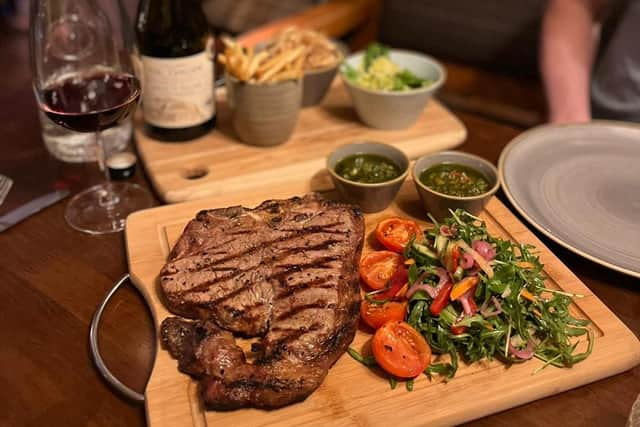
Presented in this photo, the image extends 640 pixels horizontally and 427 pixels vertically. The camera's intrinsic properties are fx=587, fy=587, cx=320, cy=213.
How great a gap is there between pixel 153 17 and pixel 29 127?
76 centimetres

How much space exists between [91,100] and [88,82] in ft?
0.24

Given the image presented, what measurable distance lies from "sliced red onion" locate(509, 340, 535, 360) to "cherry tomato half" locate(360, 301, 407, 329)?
279mm

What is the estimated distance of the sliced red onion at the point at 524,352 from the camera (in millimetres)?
1457

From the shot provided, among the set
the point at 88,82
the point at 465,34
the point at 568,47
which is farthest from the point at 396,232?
the point at 465,34

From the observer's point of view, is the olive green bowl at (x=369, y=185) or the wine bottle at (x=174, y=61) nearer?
the olive green bowl at (x=369, y=185)

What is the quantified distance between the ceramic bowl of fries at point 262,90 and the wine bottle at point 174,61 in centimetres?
10

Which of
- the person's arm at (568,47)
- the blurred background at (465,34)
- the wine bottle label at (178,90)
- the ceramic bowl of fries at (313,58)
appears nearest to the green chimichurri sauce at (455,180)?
the ceramic bowl of fries at (313,58)

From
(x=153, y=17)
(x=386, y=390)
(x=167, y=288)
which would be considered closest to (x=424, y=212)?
(x=386, y=390)

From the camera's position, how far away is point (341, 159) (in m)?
2.06

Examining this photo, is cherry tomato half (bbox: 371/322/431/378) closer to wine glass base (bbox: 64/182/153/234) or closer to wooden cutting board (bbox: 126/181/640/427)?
wooden cutting board (bbox: 126/181/640/427)

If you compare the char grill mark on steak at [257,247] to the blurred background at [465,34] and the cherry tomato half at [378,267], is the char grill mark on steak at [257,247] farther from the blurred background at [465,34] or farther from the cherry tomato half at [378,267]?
the blurred background at [465,34]

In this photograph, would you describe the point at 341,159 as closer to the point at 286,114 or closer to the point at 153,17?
the point at 286,114

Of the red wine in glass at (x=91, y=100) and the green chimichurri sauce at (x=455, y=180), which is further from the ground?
the red wine in glass at (x=91, y=100)

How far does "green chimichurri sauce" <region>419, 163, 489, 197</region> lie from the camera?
1.94 meters
